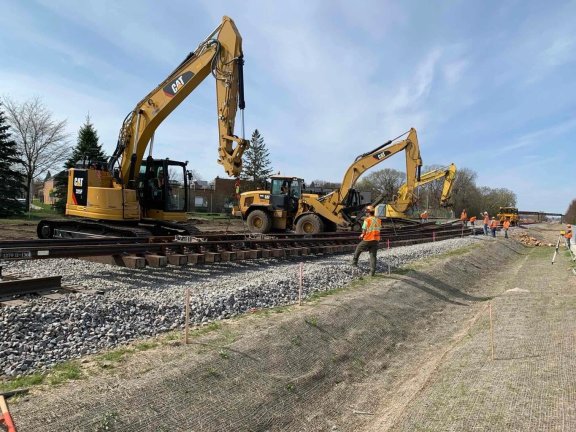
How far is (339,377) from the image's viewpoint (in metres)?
6.45

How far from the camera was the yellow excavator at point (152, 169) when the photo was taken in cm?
1368

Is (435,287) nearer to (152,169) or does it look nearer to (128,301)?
(128,301)

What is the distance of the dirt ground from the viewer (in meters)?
4.34

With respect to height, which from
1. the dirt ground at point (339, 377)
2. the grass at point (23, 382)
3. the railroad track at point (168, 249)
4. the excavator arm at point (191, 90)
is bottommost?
the dirt ground at point (339, 377)

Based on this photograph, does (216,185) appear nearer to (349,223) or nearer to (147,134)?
(349,223)

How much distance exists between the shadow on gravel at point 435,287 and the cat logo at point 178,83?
8.81m

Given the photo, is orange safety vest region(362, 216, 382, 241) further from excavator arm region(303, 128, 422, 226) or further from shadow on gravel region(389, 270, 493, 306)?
excavator arm region(303, 128, 422, 226)

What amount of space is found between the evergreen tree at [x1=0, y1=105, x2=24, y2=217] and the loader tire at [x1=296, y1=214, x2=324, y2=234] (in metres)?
24.3

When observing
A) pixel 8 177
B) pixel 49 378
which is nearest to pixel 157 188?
pixel 49 378

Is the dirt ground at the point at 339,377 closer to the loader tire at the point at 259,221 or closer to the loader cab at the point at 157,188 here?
the loader cab at the point at 157,188

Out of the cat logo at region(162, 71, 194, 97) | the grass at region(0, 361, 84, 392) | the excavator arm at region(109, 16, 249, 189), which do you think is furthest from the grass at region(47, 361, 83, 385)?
the cat logo at region(162, 71, 194, 97)

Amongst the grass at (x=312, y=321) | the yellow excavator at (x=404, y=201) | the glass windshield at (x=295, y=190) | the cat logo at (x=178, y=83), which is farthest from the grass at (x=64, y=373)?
the yellow excavator at (x=404, y=201)

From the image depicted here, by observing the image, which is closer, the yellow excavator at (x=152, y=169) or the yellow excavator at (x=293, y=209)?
the yellow excavator at (x=152, y=169)

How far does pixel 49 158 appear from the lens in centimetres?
3944
